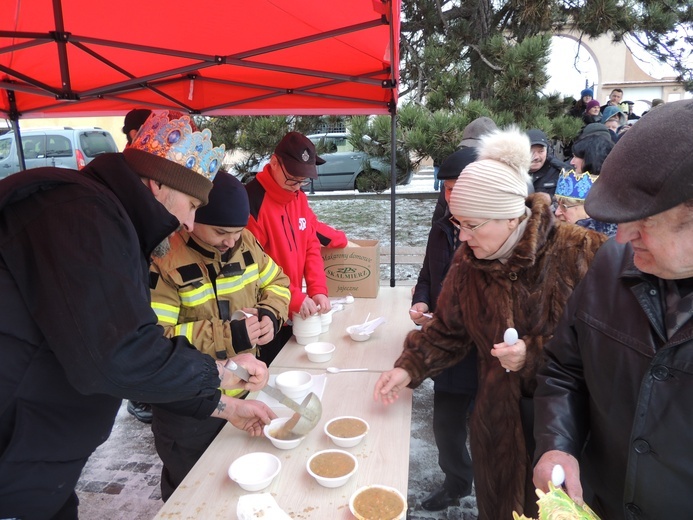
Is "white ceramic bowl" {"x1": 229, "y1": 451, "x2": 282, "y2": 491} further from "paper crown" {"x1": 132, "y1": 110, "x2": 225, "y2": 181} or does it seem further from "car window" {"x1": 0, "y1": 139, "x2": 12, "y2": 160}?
"car window" {"x1": 0, "y1": 139, "x2": 12, "y2": 160}

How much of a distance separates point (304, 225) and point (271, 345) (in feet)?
2.47

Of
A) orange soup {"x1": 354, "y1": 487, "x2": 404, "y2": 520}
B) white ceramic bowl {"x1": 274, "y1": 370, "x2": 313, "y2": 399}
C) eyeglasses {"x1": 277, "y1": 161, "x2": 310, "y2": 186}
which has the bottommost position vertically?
orange soup {"x1": 354, "y1": 487, "x2": 404, "y2": 520}

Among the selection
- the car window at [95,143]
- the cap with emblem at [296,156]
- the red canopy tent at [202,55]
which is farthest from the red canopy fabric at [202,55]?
the car window at [95,143]

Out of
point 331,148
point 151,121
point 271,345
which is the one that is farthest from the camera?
point 331,148

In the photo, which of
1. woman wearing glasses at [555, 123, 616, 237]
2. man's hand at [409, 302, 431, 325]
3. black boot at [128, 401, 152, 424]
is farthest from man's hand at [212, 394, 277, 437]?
black boot at [128, 401, 152, 424]

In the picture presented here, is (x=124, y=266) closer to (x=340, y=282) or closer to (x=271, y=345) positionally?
(x=271, y=345)

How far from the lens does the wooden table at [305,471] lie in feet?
4.07

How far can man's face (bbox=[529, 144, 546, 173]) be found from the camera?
4137 millimetres

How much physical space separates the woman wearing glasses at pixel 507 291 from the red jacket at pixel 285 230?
1.12m

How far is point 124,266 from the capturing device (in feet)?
3.40

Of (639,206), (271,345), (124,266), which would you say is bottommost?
(271,345)

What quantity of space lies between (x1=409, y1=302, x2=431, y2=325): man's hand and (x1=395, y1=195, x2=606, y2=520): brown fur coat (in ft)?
1.50

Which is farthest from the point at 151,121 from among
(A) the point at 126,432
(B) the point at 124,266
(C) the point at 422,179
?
(C) the point at 422,179

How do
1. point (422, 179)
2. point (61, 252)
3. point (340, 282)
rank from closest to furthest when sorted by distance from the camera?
point (61, 252), point (340, 282), point (422, 179)
